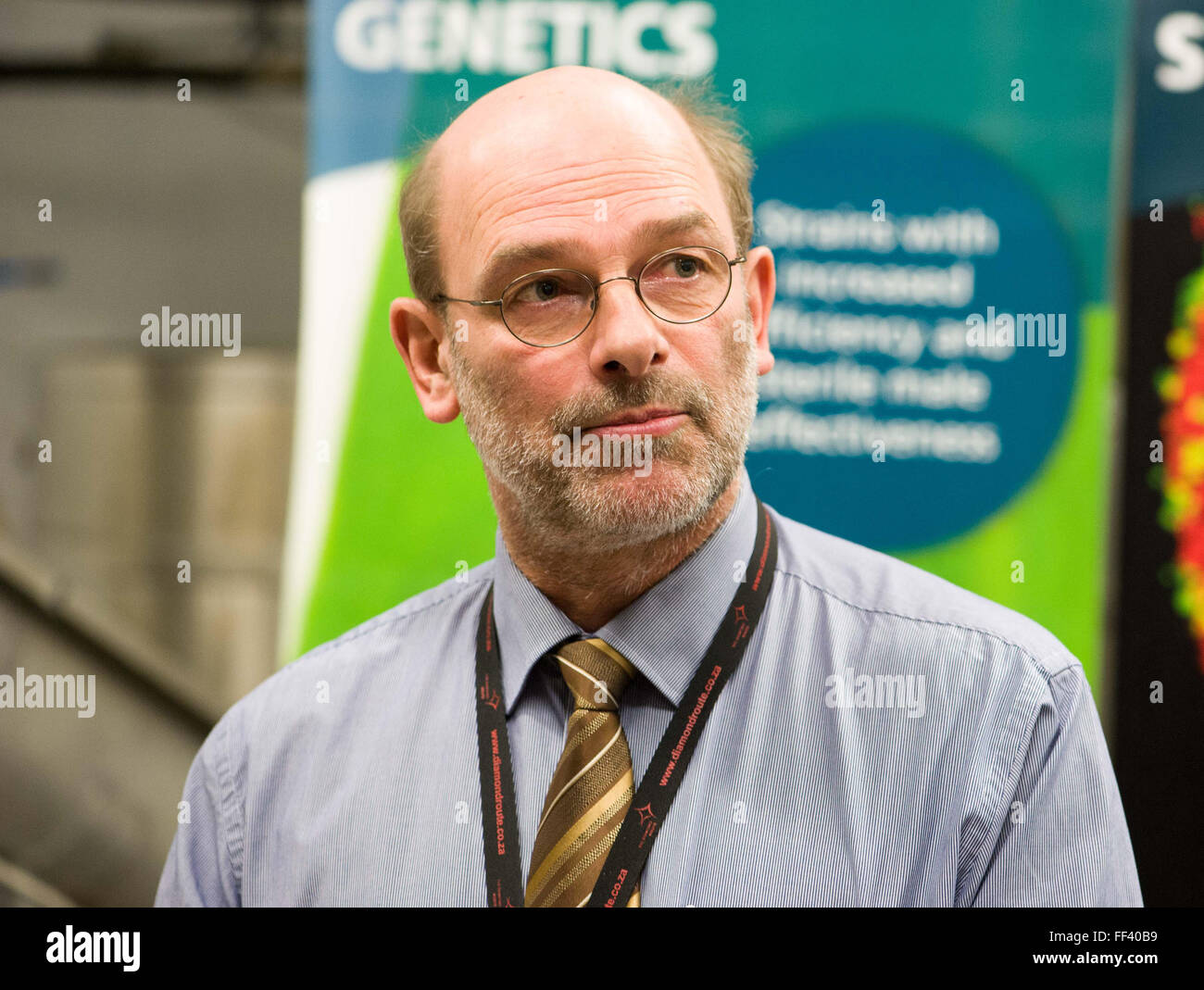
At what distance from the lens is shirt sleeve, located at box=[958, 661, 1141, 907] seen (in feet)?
4.25

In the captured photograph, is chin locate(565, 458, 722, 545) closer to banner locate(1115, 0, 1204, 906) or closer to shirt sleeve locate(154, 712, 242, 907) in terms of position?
shirt sleeve locate(154, 712, 242, 907)

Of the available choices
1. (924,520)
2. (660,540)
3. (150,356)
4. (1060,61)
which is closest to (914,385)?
(924,520)

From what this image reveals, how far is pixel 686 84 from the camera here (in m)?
1.78

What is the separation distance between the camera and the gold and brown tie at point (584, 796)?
1.37 metres

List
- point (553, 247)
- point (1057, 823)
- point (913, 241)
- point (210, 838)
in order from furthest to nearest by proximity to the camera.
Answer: point (913, 241)
point (210, 838)
point (553, 247)
point (1057, 823)

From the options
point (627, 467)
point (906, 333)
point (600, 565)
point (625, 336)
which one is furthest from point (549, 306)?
point (906, 333)

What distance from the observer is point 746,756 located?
56.1 inches

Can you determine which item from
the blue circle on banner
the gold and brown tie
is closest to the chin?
the gold and brown tie

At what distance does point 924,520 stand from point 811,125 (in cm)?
88

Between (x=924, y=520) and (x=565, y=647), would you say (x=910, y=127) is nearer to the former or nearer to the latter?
(x=924, y=520)

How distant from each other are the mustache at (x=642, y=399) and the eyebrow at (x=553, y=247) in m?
0.21

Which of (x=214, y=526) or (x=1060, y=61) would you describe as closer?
(x=1060, y=61)

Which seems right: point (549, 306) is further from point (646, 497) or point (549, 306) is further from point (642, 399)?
point (646, 497)

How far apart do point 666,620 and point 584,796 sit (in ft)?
0.93
